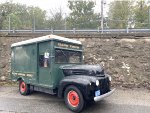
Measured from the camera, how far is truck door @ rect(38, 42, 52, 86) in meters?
7.74

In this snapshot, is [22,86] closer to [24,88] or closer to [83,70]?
[24,88]

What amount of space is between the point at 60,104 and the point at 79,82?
1.44m

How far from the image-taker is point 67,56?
26.9 feet

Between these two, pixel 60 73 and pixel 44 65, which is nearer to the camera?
pixel 60 73

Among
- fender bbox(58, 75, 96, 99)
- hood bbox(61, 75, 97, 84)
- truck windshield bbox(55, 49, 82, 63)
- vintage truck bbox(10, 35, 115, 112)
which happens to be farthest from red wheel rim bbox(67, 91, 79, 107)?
truck windshield bbox(55, 49, 82, 63)

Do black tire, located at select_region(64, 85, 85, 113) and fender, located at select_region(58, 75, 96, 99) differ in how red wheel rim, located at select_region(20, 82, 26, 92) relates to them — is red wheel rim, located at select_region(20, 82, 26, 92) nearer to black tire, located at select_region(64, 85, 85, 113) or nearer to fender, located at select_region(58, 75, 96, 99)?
fender, located at select_region(58, 75, 96, 99)

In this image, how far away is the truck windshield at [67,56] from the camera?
25.6 ft

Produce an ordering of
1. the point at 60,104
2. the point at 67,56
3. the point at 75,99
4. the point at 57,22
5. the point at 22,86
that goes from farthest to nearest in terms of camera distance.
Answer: the point at 57,22 → the point at 22,86 → the point at 67,56 → the point at 60,104 → the point at 75,99

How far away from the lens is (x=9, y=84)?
1177 cm

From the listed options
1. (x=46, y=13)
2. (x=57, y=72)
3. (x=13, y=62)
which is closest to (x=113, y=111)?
(x=57, y=72)

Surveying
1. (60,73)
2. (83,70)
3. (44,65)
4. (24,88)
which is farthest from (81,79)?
(24,88)

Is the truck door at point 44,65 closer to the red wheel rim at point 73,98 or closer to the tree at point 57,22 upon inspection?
the red wheel rim at point 73,98

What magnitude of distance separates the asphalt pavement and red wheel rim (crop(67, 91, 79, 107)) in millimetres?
293

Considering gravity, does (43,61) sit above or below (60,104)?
above
